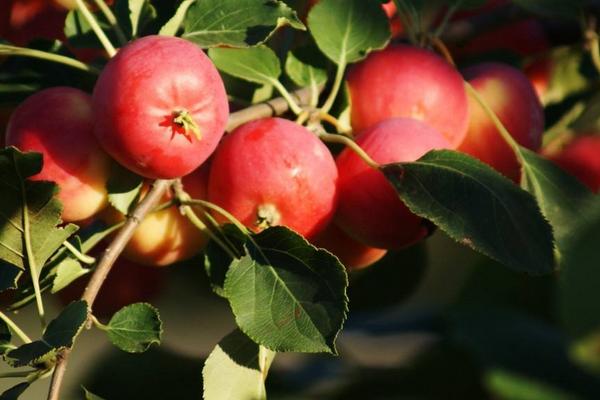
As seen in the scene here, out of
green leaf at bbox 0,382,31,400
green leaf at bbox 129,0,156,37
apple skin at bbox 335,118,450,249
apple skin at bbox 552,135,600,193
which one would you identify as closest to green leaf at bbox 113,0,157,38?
green leaf at bbox 129,0,156,37

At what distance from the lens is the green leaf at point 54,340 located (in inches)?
25.6

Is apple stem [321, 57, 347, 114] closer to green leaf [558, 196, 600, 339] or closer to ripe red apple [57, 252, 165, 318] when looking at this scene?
ripe red apple [57, 252, 165, 318]

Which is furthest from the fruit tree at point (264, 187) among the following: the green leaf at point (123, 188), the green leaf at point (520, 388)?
the green leaf at point (520, 388)

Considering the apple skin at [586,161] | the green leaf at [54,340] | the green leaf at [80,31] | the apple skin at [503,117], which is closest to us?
the green leaf at [54,340]

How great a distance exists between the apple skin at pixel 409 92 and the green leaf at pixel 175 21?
7.6 inches

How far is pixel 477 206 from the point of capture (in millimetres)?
774

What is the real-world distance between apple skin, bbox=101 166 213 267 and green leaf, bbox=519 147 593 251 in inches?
12.6

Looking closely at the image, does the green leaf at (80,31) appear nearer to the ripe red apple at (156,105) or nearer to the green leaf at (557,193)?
the ripe red apple at (156,105)

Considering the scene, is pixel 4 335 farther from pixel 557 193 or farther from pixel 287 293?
pixel 557 193

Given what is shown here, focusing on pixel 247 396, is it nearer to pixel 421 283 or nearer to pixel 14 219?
pixel 14 219

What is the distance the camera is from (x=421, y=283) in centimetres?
116

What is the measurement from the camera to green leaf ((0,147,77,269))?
0.72m

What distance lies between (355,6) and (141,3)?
205 mm

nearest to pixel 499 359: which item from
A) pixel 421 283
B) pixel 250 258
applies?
pixel 250 258
